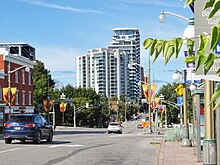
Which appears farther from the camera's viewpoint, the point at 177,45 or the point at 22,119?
the point at 22,119

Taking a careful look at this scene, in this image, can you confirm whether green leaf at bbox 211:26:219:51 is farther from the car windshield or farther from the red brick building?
the red brick building

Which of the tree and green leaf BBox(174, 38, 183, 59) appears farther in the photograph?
green leaf BBox(174, 38, 183, 59)

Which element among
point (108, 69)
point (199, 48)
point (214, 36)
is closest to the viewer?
point (214, 36)

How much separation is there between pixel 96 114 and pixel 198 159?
302 ft

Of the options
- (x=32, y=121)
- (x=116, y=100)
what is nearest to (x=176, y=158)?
(x=32, y=121)

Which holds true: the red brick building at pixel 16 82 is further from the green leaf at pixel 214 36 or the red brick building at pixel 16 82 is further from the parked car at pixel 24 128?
the green leaf at pixel 214 36

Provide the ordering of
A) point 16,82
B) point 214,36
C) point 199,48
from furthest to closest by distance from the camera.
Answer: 1. point 16,82
2. point 199,48
3. point 214,36

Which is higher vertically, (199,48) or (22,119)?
(199,48)

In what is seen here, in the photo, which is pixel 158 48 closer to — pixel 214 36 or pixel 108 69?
pixel 214 36

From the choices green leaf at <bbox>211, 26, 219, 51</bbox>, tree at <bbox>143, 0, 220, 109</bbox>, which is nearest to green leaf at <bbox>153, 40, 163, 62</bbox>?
tree at <bbox>143, 0, 220, 109</bbox>

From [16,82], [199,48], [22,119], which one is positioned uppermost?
[16,82]

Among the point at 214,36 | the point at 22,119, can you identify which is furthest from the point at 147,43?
the point at 22,119

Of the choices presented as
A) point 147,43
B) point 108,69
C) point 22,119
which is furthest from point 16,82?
point 108,69

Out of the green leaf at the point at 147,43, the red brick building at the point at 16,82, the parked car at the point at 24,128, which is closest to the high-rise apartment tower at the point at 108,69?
the red brick building at the point at 16,82
